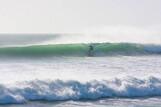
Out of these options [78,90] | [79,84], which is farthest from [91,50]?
[78,90]

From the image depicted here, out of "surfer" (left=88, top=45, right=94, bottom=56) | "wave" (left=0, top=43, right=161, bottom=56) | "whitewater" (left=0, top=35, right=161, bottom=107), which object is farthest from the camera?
"surfer" (left=88, top=45, right=94, bottom=56)

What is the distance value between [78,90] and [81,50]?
10.7m

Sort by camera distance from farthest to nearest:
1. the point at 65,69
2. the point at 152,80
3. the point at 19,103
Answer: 1. the point at 65,69
2. the point at 152,80
3. the point at 19,103

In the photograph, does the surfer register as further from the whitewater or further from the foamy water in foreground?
the foamy water in foreground

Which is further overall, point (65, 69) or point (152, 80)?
point (65, 69)

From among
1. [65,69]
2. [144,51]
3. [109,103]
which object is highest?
[144,51]

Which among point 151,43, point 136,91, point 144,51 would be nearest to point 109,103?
point 136,91

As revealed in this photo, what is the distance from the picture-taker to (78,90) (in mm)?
13039

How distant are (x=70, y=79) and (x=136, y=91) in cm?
175

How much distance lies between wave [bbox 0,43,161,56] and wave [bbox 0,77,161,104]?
322 inches

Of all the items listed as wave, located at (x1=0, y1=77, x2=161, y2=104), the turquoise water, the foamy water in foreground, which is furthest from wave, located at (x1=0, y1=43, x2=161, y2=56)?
wave, located at (x1=0, y1=77, x2=161, y2=104)

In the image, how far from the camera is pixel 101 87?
43.9 ft

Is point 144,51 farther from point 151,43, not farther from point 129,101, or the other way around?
point 129,101

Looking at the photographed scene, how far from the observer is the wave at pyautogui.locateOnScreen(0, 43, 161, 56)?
21892mm
